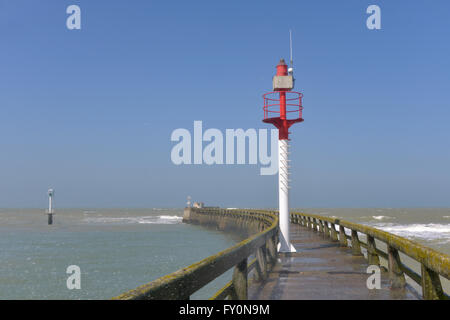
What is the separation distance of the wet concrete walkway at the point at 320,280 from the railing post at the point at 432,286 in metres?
1.62

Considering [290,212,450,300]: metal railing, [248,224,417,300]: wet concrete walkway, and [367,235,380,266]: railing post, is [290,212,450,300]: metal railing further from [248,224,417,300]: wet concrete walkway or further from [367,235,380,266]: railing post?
[248,224,417,300]: wet concrete walkway

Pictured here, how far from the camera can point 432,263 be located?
4.75 m

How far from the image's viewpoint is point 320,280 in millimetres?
8609

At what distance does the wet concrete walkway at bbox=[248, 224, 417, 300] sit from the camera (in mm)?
7066

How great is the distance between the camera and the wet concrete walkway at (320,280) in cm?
707

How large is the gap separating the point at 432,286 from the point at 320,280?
3.72 meters
